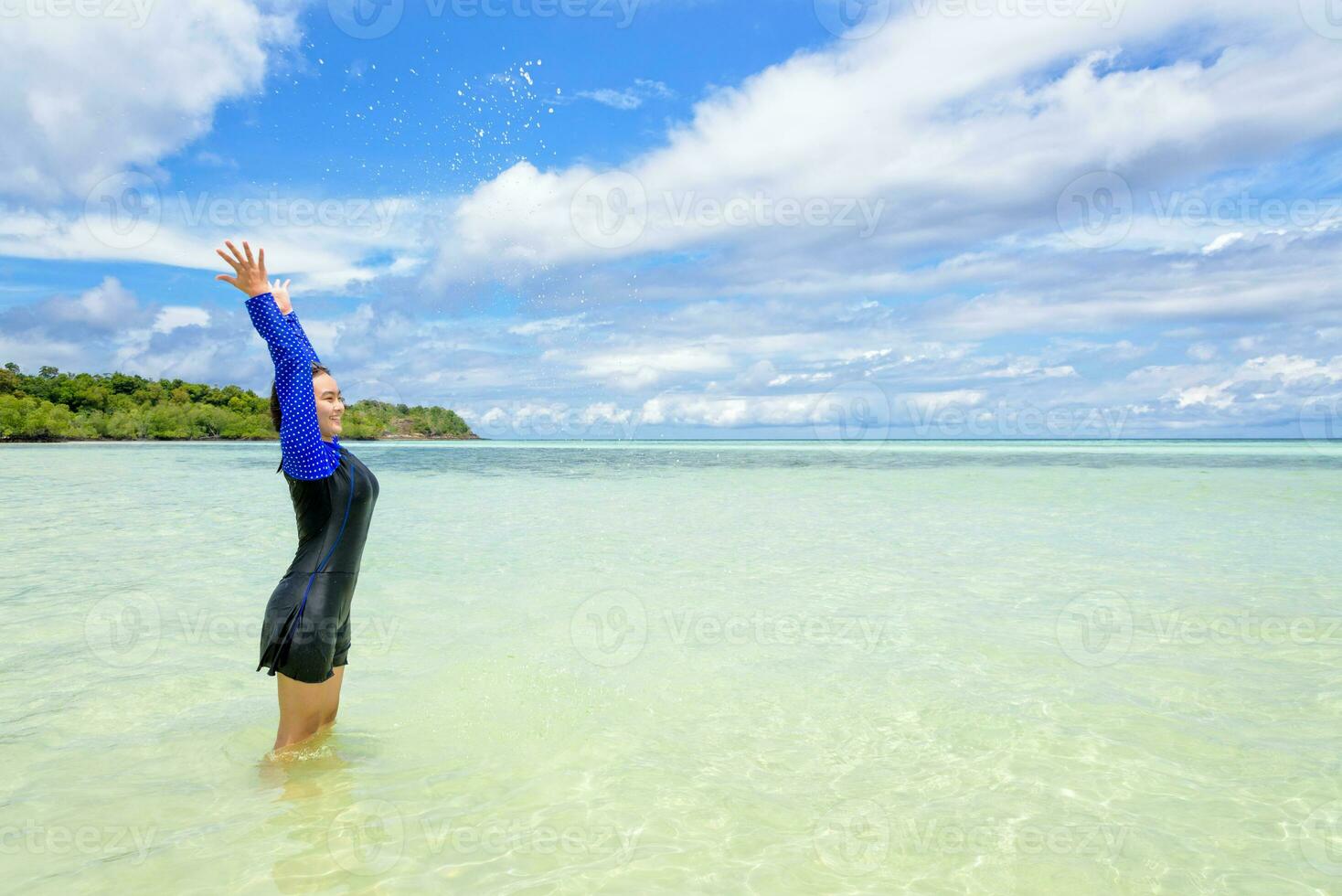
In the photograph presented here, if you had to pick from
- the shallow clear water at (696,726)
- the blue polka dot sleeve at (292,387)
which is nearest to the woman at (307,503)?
the blue polka dot sleeve at (292,387)

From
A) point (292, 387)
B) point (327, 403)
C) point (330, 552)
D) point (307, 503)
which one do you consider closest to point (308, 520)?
point (307, 503)

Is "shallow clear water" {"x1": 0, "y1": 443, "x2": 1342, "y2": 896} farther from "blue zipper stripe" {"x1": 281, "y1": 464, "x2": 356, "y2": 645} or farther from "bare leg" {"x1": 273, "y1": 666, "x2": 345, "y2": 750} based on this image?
"blue zipper stripe" {"x1": 281, "y1": 464, "x2": 356, "y2": 645}

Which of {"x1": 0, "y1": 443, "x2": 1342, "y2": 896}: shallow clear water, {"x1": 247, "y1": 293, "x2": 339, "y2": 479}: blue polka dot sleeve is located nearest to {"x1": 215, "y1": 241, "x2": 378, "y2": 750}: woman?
{"x1": 247, "y1": 293, "x2": 339, "y2": 479}: blue polka dot sleeve

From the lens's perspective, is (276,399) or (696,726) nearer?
(276,399)

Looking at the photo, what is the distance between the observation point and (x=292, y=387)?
4.02 metres

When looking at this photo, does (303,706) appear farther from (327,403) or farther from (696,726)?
(696,726)

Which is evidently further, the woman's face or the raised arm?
the woman's face

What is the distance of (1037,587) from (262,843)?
32.3ft

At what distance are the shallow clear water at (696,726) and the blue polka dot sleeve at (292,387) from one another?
2047 millimetres

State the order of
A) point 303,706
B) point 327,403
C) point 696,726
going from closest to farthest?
point 327,403, point 303,706, point 696,726

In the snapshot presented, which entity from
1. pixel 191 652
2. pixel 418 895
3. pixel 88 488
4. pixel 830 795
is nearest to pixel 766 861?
pixel 830 795

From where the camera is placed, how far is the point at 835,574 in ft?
37.3

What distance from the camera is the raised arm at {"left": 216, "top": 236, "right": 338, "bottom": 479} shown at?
4004 millimetres

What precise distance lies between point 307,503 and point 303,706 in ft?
4.41
